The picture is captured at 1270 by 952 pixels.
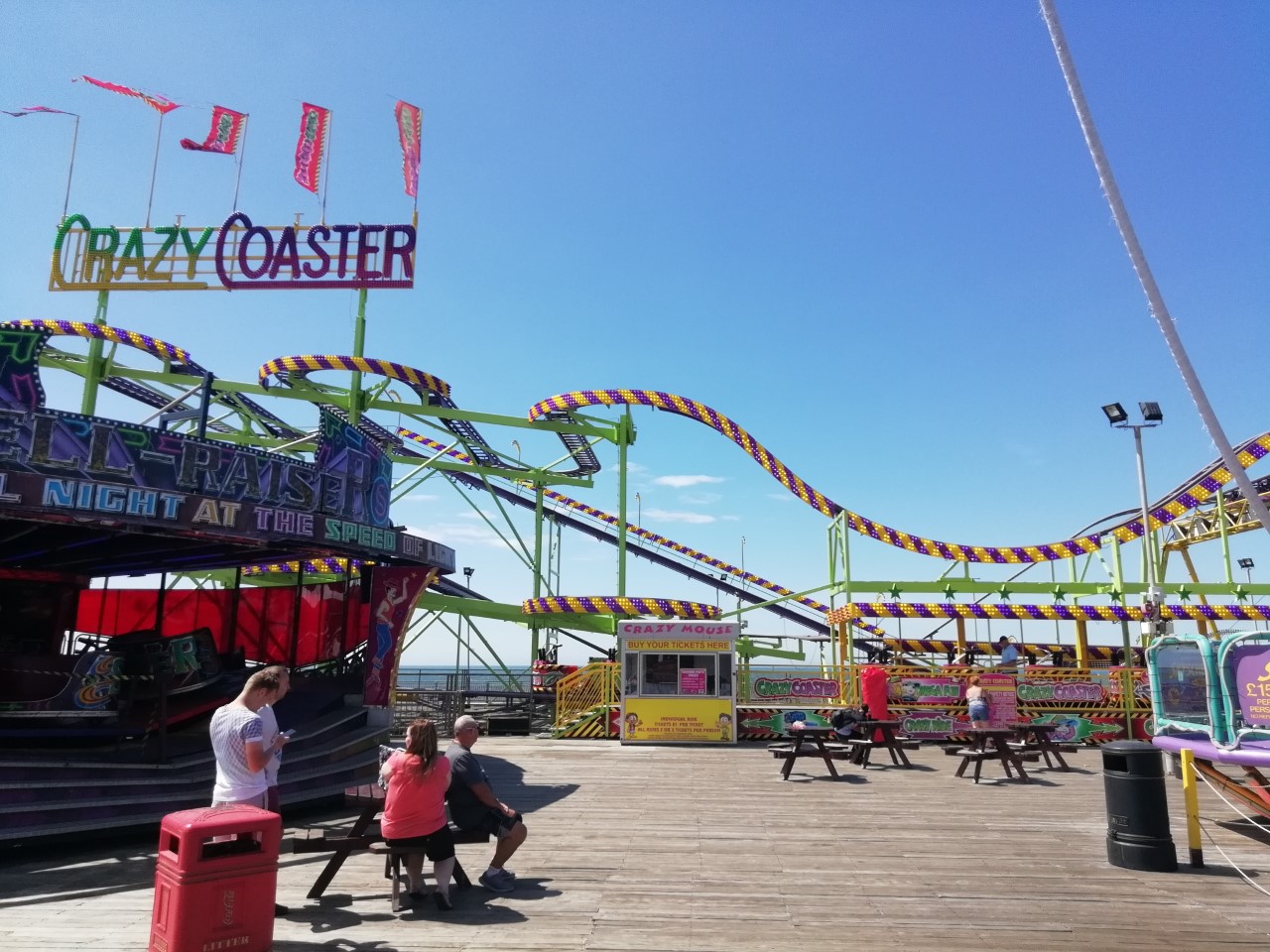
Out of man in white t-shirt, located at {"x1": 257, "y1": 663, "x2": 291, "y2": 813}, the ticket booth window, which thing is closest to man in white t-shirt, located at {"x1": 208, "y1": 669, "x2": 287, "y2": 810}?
man in white t-shirt, located at {"x1": 257, "y1": 663, "x2": 291, "y2": 813}

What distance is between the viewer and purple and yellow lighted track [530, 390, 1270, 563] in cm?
2367

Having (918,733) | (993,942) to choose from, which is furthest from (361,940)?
(918,733)

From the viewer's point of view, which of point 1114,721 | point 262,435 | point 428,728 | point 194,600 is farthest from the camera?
point 262,435

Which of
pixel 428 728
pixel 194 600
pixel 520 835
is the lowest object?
pixel 520 835

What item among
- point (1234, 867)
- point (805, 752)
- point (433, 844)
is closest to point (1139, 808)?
point (1234, 867)

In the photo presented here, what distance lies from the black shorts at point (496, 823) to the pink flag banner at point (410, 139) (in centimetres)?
1883

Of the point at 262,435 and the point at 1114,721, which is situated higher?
the point at 262,435

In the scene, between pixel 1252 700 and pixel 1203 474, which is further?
pixel 1203 474

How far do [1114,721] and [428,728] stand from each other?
17101 millimetres

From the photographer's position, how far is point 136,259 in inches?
744

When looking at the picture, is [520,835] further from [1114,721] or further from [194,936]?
[1114,721]

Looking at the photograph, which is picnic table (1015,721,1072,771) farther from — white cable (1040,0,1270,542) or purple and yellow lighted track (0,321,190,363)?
purple and yellow lighted track (0,321,190,363)

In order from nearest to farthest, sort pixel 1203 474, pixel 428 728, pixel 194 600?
1. pixel 428 728
2. pixel 194 600
3. pixel 1203 474

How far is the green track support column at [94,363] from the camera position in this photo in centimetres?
1795
